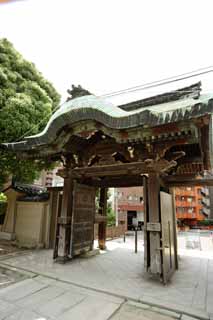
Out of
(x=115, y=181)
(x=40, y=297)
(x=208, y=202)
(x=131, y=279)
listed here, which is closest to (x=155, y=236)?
(x=131, y=279)

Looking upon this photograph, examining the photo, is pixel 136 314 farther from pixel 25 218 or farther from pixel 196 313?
pixel 25 218

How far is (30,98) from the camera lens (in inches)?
295

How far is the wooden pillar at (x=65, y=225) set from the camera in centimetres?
530

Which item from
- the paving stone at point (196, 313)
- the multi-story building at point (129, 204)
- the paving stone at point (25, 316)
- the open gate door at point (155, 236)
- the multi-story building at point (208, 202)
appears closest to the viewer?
the paving stone at point (25, 316)

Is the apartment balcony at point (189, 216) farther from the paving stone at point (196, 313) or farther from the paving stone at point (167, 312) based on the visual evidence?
the paving stone at point (167, 312)

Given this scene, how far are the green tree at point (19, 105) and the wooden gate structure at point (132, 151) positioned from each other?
4.60ft

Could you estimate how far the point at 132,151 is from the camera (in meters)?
4.98

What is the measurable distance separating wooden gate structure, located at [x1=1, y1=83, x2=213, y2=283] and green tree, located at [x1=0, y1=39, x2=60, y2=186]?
4.60ft

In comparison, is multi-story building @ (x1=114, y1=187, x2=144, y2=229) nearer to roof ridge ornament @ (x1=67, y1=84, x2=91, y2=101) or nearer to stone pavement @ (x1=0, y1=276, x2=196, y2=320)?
roof ridge ornament @ (x1=67, y1=84, x2=91, y2=101)

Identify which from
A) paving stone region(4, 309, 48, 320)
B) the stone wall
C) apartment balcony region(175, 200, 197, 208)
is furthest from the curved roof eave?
apartment balcony region(175, 200, 197, 208)

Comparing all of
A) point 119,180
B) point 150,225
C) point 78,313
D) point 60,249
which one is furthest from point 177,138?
point 60,249

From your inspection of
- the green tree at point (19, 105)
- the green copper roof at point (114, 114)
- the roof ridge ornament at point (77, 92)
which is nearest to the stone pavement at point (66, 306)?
the green copper roof at point (114, 114)

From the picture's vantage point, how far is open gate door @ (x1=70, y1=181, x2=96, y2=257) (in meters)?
5.50

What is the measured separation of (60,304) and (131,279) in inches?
72.7
